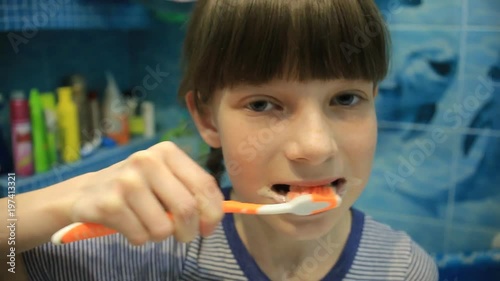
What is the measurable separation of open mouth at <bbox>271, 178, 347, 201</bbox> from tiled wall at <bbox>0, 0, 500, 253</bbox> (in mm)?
762

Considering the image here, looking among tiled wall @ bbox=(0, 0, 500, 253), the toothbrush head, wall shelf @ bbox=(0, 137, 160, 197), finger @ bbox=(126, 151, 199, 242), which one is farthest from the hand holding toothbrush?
tiled wall @ bbox=(0, 0, 500, 253)

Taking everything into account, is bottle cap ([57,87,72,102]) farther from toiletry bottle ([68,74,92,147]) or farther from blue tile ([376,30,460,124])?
blue tile ([376,30,460,124])

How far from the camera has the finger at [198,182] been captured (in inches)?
15.2

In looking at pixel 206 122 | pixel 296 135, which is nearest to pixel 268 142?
pixel 296 135

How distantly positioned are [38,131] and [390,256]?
0.93 m

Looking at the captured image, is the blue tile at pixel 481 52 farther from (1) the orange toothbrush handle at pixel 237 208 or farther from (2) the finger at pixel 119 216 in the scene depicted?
(2) the finger at pixel 119 216

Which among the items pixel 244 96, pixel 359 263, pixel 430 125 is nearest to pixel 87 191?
pixel 244 96

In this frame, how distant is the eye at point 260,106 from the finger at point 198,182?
170 millimetres

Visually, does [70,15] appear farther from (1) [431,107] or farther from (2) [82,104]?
(1) [431,107]

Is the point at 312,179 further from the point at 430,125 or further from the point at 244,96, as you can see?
the point at 430,125

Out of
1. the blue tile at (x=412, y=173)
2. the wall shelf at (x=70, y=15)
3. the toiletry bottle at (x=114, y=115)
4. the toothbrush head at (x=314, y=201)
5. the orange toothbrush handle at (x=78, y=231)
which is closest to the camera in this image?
the orange toothbrush handle at (x=78, y=231)

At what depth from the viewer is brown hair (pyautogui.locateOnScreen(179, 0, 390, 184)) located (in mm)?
511

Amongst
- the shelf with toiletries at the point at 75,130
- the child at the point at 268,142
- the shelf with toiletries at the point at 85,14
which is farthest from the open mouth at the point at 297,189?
the shelf with toiletries at the point at 85,14

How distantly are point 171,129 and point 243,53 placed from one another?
102 cm
